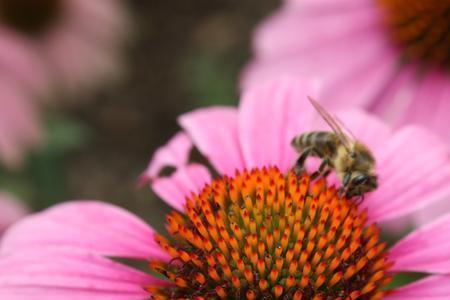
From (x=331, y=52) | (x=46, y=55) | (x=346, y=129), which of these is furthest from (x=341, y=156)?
(x=46, y=55)

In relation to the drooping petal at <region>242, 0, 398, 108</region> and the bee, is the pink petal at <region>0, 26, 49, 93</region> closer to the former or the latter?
the drooping petal at <region>242, 0, 398, 108</region>

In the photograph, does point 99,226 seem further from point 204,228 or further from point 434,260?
point 434,260

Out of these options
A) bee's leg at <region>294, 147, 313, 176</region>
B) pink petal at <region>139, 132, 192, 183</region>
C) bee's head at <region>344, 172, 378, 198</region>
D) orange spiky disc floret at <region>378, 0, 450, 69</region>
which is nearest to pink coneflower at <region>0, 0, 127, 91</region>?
orange spiky disc floret at <region>378, 0, 450, 69</region>

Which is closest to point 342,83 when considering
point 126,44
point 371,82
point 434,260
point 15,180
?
point 371,82

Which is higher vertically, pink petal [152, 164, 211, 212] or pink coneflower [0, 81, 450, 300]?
pink petal [152, 164, 211, 212]

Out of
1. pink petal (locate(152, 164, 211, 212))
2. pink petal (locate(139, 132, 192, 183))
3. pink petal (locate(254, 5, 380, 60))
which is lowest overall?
pink petal (locate(152, 164, 211, 212))

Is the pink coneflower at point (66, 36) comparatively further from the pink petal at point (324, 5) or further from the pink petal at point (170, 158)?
the pink petal at point (170, 158)
